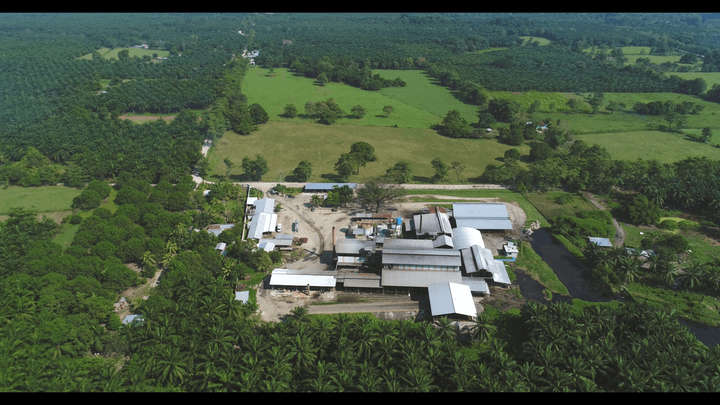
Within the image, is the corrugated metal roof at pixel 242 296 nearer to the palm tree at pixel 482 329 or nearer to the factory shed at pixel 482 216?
the palm tree at pixel 482 329

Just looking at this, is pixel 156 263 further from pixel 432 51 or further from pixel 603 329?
pixel 432 51

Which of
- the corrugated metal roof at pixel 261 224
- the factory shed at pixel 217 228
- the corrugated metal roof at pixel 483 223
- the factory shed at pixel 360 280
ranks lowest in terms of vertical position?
the factory shed at pixel 217 228

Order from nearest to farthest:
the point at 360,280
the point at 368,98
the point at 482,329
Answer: the point at 482,329
the point at 360,280
the point at 368,98

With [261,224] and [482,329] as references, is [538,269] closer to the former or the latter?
[482,329]

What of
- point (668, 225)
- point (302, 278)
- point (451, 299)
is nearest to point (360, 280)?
point (302, 278)

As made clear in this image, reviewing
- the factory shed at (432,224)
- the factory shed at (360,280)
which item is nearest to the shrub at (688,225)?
the factory shed at (432,224)

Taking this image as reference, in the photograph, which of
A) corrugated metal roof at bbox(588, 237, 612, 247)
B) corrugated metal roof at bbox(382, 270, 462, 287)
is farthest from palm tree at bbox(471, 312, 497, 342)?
corrugated metal roof at bbox(588, 237, 612, 247)

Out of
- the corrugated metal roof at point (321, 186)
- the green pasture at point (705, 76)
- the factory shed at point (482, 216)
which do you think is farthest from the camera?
the green pasture at point (705, 76)
